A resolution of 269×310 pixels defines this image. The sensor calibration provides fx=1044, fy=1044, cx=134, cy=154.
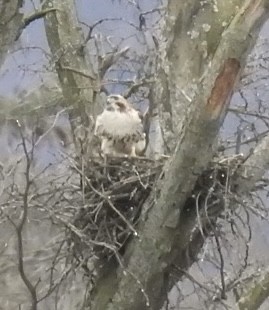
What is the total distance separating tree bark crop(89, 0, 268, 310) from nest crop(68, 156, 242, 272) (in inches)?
3.1

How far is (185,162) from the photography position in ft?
14.5

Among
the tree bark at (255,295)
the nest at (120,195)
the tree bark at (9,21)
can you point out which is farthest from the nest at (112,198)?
the tree bark at (255,295)

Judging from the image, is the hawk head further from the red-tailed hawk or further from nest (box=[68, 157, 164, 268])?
nest (box=[68, 157, 164, 268])

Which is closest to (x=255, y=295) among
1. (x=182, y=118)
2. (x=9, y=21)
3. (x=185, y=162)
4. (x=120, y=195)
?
(x=182, y=118)


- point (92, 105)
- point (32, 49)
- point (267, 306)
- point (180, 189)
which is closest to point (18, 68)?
point (32, 49)

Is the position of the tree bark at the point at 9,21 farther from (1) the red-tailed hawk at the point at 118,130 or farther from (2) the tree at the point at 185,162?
(1) the red-tailed hawk at the point at 118,130

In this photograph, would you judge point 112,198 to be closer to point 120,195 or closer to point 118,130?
point 120,195

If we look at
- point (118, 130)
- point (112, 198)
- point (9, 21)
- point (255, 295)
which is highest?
point (9, 21)

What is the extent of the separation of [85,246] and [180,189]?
0.61m

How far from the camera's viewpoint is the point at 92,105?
6008 mm

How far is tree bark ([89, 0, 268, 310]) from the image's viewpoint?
4.14 metres

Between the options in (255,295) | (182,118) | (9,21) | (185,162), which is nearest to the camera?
(185,162)

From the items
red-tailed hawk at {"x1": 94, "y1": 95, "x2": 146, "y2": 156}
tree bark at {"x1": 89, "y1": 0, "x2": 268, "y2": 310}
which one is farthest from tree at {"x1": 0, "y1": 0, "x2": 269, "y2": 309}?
red-tailed hawk at {"x1": 94, "y1": 95, "x2": 146, "y2": 156}

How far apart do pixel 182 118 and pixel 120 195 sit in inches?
21.9
